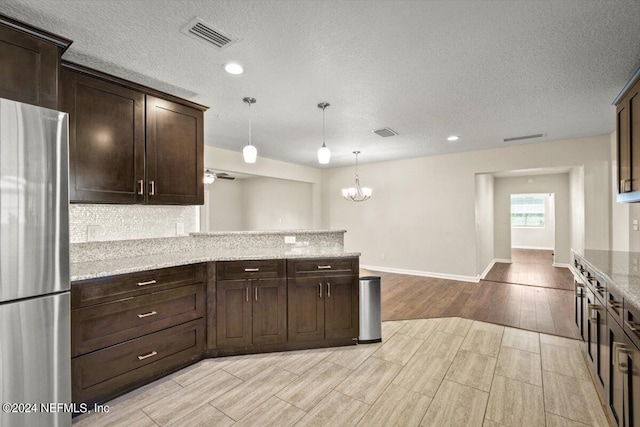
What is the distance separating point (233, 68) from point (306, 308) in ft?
7.56

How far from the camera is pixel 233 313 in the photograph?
8.96ft

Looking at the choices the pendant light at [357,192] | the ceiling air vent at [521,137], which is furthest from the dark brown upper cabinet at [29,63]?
the ceiling air vent at [521,137]

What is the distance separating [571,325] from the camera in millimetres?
3469

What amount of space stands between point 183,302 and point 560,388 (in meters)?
3.09

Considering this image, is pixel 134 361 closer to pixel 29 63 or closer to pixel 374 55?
pixel 29 63

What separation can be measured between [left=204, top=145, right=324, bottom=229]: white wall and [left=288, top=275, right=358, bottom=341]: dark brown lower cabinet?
345 centimetres

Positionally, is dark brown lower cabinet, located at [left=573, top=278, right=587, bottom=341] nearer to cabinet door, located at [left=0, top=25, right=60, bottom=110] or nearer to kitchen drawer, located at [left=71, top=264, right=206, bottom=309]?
kitchen drawer, located at [left=71, top=264, right=206, bottom=309]

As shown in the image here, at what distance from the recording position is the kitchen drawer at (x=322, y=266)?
2846 mm

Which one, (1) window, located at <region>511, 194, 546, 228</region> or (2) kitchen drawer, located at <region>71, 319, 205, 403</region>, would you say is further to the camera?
(1) window, located at <region>511, 194, 546, 228</region>

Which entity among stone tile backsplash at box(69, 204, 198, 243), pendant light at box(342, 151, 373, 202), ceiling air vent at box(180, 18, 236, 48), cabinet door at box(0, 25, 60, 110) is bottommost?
stone tile backsplash at box(69, 204, 198, 243)

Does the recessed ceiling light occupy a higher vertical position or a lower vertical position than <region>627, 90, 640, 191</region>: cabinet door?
higher

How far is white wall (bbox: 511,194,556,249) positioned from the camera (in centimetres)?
1007

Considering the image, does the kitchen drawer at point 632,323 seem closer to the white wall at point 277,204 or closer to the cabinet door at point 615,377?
the cabinet door at point 615,377

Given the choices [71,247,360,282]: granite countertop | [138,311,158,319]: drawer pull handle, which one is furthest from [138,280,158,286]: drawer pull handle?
[138,311,158,319]: drawer pull handle
